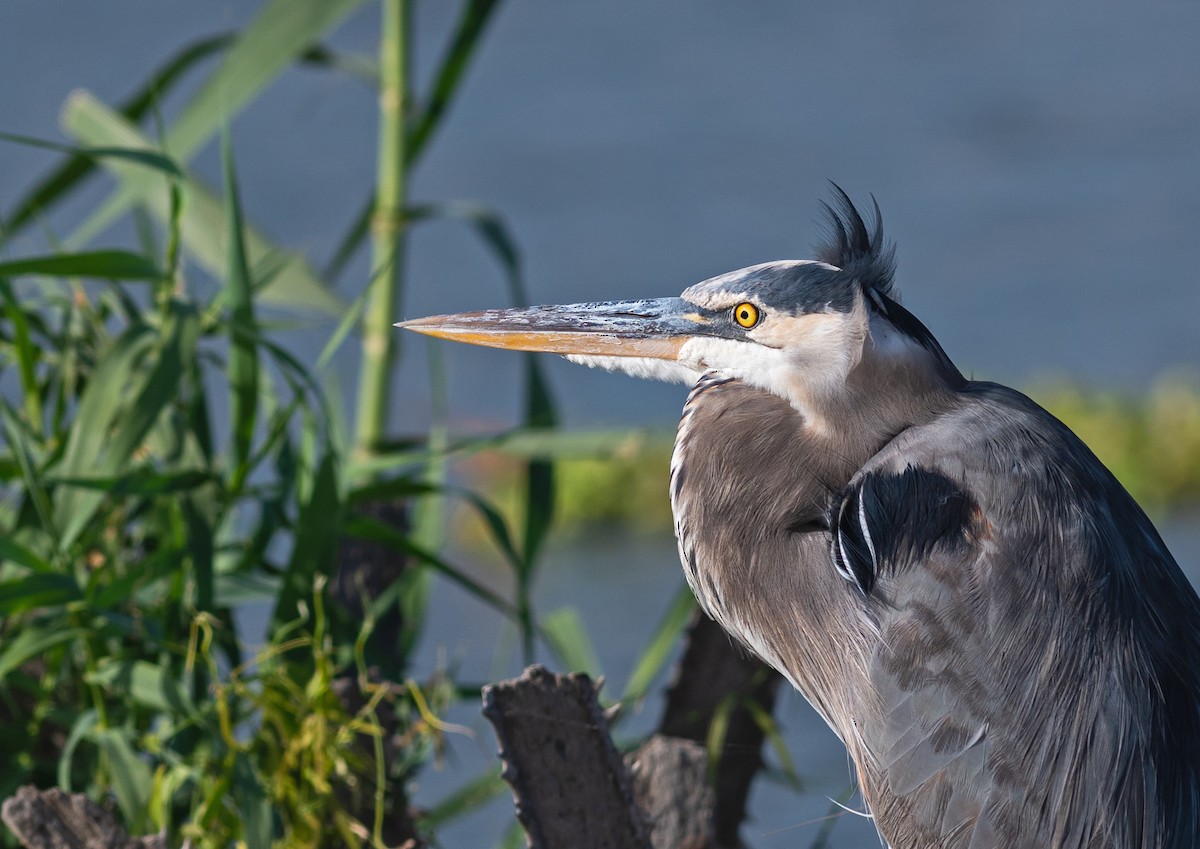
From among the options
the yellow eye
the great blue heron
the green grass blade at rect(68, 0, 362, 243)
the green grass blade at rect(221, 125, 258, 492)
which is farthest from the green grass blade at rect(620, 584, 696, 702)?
the green grass blade at rect(68, 0, 362, 243)

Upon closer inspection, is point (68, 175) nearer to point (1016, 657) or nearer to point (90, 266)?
point (90, 266)

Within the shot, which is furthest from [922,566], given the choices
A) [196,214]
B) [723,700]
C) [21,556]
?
[196,214]

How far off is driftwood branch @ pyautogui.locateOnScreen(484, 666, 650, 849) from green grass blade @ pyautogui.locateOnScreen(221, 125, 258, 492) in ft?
2.14

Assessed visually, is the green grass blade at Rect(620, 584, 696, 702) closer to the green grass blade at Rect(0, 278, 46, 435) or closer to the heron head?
the heron head

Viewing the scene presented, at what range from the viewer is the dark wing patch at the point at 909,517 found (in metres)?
1.40

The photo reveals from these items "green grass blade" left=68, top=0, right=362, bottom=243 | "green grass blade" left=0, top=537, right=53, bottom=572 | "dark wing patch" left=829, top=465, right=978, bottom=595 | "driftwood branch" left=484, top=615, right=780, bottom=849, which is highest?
"green grass blade" left=68, top=0, right=362, bottom=243

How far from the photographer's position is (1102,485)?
145 cm

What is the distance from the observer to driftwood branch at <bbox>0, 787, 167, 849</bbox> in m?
1.45

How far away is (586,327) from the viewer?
63.6 inches

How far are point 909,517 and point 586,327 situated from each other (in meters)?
0.43

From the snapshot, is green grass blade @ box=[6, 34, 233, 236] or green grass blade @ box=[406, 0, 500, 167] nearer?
green grass blade @ box=[6, 34, 233, 236]

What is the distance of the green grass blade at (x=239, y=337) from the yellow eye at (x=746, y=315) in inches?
24.9

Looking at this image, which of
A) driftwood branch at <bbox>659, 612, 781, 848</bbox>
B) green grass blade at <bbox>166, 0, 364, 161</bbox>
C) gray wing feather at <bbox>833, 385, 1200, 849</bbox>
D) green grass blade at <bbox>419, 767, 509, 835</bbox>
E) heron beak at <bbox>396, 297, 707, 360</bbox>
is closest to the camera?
gray wing feather at <bbox>833, 385, 1200, 849</bbox>

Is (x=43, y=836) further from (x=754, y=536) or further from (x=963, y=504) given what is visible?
(x=963, y=504)
